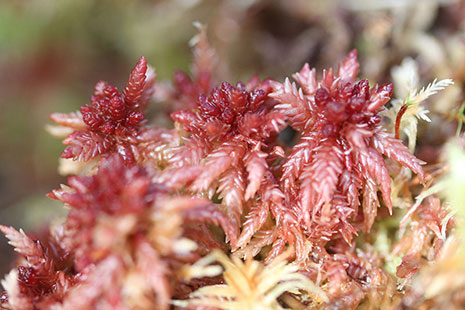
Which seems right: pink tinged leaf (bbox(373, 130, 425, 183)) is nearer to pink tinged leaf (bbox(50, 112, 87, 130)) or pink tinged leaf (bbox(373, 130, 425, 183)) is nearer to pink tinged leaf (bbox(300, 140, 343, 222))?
pink tinged leaf (bbox(300, 140, 343, 222))

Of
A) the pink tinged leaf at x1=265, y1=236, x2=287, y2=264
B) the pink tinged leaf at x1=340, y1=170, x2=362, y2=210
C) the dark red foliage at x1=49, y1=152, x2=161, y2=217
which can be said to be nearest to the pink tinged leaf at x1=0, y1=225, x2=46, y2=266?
the dark red foliage at x1=49, y1=152, x2=161, y2=217

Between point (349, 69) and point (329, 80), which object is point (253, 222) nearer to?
point (329, 80)

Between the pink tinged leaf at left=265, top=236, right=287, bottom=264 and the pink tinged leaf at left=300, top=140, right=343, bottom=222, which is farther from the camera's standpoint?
the pink tinged leaf at left=265, top=236, right=287, bottom=264

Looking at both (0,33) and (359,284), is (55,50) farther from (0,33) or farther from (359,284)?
(359,284)

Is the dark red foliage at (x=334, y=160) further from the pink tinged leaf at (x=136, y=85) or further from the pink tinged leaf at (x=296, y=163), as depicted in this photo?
the pink tinged leaf at (x=136, y=85)

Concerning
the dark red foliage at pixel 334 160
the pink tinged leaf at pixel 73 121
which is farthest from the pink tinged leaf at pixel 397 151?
the pink tinged leaf at pixel 73 121

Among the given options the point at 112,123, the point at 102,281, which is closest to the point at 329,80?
the point at 112,123

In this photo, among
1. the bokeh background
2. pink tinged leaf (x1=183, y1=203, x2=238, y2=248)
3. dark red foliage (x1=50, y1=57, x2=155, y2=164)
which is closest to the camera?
pink tinged leaf (x1=183, y1=203, x2=238, y2=248)
